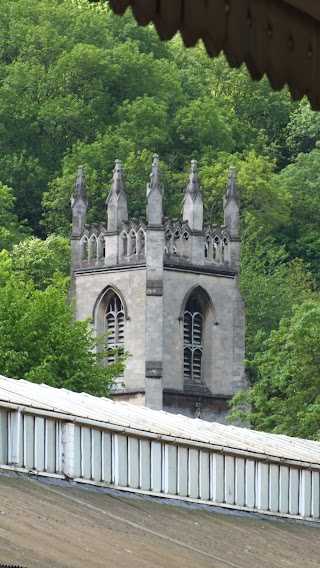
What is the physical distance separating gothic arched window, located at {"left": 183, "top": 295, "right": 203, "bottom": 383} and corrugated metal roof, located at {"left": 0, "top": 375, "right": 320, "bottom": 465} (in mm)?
45382

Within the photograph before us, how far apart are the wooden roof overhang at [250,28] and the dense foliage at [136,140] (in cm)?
11121

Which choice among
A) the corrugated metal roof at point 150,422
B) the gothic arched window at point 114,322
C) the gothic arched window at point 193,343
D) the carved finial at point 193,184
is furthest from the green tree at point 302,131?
the corrugated metal roof at point 150,422

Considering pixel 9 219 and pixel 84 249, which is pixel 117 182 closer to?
pixel 84 249

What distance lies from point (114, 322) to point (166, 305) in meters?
2.77

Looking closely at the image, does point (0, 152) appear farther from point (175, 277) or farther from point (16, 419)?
point (16, 419)

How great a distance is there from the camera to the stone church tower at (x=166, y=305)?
357 ft

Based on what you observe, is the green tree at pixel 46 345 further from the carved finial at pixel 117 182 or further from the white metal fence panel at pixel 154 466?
the white metal fence panel at pixel 154 466

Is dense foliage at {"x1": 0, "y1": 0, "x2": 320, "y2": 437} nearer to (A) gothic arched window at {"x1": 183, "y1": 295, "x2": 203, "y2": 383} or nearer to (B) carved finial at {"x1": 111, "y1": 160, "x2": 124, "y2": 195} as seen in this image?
(A) gothic arched window at {"x1": 183, "y1": 295, "x2": 203, "y2": 383}

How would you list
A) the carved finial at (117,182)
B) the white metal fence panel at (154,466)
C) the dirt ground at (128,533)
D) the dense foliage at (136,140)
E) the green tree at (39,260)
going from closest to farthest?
the dirt ground at (128,533)
the white metal fence panel at (154,466)
the carved finial at (117,182)
the green tree at (39,260)
the dense foliage at (136,140)

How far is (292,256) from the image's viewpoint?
142 m

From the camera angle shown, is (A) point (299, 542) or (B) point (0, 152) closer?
(A) point (299, 542)

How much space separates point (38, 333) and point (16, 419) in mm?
38238

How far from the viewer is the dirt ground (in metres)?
36.3

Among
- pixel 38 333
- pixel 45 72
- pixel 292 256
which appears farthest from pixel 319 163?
pixel 38 333
